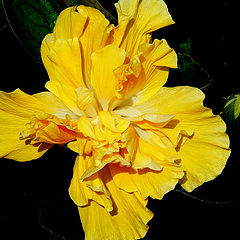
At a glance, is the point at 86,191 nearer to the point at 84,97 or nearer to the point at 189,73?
the point at 84,97

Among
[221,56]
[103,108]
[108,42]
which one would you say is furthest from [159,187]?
[221,56]

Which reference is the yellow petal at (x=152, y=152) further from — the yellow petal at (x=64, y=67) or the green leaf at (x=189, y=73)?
the green leaf at (x=189, y=73)

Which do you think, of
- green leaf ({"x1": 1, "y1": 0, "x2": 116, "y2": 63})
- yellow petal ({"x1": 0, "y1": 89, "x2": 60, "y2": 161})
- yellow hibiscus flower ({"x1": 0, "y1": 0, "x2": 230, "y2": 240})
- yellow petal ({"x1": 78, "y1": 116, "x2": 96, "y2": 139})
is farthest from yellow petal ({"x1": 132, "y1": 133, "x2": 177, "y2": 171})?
green leaf ({"x1": 1, "y1": 0, "x2": 116, "y2": 63})

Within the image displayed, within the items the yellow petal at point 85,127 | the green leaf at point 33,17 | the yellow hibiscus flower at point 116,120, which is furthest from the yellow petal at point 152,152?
the green leaf at point 33,17

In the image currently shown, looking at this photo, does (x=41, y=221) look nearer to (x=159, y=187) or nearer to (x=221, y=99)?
(x=159, y=187)

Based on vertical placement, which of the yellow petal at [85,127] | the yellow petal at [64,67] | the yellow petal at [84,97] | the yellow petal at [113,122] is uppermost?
the yellow petal at [64,67]

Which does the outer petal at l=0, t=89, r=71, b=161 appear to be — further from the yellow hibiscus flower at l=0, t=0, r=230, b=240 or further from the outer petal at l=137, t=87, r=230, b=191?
the outer petal at l=137, t=87, r=230, b=191

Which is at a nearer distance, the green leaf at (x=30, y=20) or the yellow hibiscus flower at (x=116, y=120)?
the yellow hibiscus flower at (x=116, y=120)
